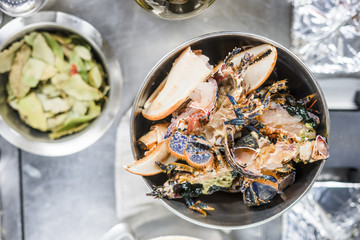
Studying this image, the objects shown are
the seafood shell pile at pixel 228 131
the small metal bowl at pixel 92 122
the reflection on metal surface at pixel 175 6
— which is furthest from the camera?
the small metal bowl at pixel 92 122

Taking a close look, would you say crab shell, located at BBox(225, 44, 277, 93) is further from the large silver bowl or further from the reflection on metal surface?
the reflection on metal surface

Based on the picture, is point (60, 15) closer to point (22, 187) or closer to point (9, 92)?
point (9, 92)

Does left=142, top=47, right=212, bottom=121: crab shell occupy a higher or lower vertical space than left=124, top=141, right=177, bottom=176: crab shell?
higher

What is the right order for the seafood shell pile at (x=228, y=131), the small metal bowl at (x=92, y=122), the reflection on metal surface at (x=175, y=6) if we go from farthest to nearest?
the small metal bowl at (x=92, y=122) < the reflection on metal surface at (x=175, y=6) < the seafood shell pile at (x=228, y=131)

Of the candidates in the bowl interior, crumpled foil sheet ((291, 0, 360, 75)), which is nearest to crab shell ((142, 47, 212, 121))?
the bowl interior

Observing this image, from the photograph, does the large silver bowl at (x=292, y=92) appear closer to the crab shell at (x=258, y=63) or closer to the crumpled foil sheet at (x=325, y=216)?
the crab shell at (x=258, y=63)

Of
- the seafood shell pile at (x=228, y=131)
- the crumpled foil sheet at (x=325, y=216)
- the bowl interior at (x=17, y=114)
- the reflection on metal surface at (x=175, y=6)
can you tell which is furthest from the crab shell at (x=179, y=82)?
the crumpled foil sheet at (x=325, y=216)

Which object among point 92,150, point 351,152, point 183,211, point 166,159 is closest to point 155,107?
point 166,159
